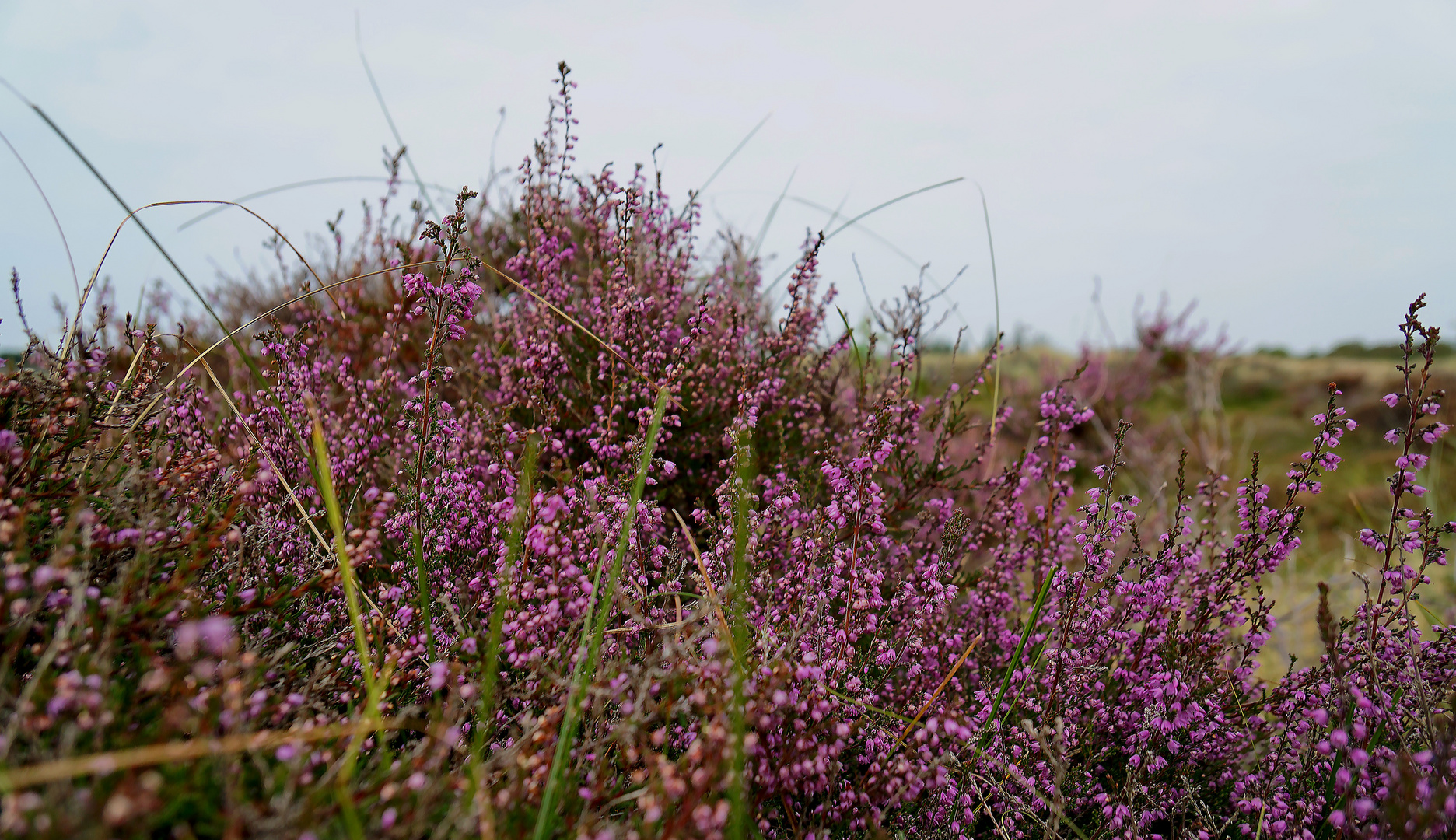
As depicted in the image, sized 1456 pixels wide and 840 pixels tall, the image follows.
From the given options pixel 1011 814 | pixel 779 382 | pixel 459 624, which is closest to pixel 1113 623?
pixel 1011 814

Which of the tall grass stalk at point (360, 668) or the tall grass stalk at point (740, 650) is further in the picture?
the tall grass stalk at point (740, 650)

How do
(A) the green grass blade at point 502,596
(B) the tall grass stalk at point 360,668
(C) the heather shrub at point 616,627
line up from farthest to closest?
(A) the green grass blade at point 502,596 → (C) the heather shrub at point 616,627 → (B) the tall grass stalk at point 360,668

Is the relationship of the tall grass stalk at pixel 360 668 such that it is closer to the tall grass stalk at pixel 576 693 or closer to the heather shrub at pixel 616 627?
the heather shrub at pixel 616 627

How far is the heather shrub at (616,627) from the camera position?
127cm

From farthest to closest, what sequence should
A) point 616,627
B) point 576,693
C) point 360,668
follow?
point 616,627
point 360,668
point 576,693

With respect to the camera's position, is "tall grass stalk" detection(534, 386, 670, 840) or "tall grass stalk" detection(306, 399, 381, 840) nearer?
"tall grass stalk" detection(306, 399, 381, 840)

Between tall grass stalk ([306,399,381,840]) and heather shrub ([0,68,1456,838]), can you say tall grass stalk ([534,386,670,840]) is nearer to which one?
heather shrub ([0,68,1456,838])

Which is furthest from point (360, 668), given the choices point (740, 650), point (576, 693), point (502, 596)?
point (740, 650)

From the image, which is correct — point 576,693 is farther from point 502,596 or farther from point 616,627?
point 616,627

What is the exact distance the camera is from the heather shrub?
1268 mm

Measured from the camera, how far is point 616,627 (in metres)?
2.00

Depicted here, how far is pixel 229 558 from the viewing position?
182 cm

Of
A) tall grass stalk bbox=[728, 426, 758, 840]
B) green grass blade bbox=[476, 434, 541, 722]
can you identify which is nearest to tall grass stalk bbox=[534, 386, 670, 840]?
green grass blade bbox=[476, 434, 541, 722]

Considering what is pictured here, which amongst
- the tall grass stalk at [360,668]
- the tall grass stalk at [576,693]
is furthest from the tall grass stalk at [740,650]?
the tall grass stalk at [360,668]
